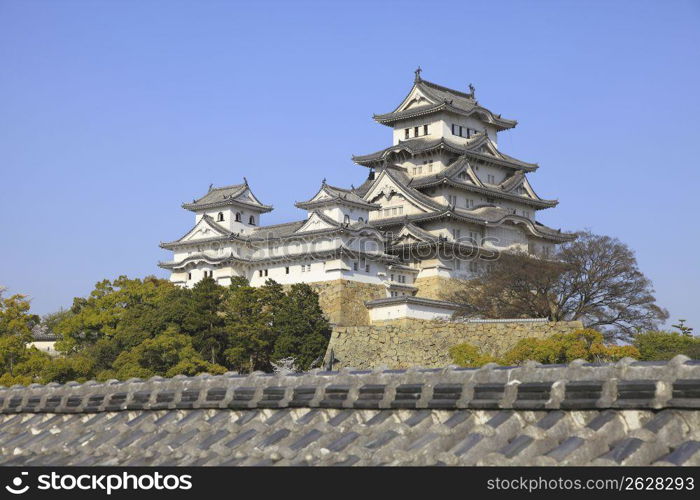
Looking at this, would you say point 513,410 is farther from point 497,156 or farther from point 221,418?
point 497,156

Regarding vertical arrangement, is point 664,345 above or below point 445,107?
below

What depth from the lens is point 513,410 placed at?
668cm

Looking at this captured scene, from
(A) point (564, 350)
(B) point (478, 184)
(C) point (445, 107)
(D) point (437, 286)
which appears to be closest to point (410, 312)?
(D) point (437, 286)

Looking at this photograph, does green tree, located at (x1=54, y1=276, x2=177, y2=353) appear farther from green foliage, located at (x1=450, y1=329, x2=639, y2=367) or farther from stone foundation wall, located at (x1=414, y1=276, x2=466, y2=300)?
green foliage, located at (x1=450, y1=329, x2=639, y2=367)

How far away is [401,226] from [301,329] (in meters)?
14.9

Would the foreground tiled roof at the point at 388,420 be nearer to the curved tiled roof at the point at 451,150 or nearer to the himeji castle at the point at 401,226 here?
the himeji castle at the point at 401,226

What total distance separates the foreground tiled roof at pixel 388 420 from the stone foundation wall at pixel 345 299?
1723 inches

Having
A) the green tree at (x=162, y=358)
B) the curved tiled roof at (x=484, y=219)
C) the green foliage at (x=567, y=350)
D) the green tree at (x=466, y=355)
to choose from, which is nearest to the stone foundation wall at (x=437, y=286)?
the curved tiled roof at (x=484, y=219)

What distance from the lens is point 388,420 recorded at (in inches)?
289

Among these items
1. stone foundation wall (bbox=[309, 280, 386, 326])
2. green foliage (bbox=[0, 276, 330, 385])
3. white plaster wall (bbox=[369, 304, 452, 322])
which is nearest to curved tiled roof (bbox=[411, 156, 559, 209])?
stone foundation wall (bbox=[309, 280, 386, 326])

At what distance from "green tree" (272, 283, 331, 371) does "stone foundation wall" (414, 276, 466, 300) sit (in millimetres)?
8655

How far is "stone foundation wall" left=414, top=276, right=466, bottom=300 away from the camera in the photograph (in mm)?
57219

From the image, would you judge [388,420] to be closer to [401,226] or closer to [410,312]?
[410,312]
